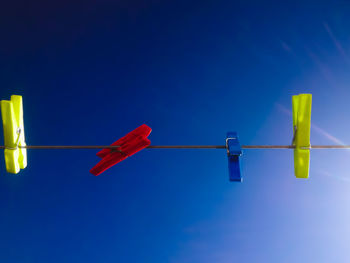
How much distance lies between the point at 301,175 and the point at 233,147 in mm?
526

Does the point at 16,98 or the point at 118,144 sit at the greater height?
the point at 16,98

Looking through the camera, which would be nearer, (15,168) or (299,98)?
(299,98)

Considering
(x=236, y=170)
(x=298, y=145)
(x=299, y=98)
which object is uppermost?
(x=299, y=98)

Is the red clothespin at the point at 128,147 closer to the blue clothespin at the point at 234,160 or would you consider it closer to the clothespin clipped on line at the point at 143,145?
the clothespin clipped on line at the point at 143,145

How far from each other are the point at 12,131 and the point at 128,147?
823mm

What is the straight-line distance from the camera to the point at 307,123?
227 centimetres

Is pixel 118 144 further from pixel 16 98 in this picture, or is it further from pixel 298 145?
pixel 298 145

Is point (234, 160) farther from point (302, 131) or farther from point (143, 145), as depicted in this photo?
point (143, 145)

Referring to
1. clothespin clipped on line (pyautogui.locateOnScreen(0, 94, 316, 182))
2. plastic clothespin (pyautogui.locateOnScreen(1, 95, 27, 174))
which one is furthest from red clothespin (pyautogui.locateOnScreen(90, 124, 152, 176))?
plastic clothespin (pyautogui.locateOnScreen(1, 95, 27, 174))

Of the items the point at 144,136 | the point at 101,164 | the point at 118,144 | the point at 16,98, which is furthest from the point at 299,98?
the point at 16,98

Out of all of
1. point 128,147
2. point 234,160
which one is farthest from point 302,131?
point 128,147

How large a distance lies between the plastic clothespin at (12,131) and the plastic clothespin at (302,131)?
6.39 ft

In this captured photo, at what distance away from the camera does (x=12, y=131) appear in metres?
2.38

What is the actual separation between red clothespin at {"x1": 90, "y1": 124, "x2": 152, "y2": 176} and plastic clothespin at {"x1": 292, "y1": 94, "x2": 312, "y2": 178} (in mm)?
1023
